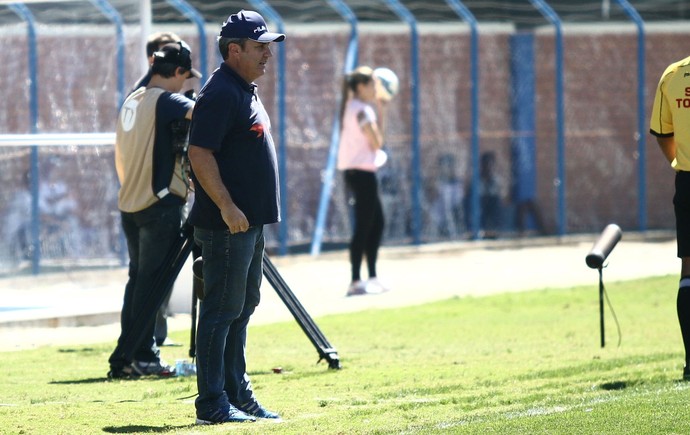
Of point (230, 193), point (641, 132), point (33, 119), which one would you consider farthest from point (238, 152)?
point (641, 132)

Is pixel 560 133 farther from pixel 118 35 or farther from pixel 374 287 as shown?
pixel 118 35

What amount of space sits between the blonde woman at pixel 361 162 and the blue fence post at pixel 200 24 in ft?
8.72

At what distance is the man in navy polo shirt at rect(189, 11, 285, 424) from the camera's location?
6.93 m

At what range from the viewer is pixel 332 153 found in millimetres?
17281

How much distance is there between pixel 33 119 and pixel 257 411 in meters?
7.50

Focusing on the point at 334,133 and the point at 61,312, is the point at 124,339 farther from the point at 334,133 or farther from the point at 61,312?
the point at 334,133

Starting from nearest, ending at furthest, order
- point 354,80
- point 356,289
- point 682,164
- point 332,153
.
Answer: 1. point 682,164
2. point 356,289
3. point 354,80
4. point 332,153

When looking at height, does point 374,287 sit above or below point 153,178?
below

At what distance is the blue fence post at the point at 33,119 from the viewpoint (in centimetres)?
1360

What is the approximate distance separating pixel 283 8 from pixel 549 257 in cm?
428

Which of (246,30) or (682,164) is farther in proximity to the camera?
(682,164)

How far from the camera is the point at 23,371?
9.20m

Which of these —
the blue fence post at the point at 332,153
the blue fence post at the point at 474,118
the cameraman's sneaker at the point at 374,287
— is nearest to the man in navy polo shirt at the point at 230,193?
the cameraman's sneaker at the point at 374,287

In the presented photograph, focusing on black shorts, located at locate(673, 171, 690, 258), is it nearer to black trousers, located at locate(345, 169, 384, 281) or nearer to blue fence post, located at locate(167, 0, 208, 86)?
black trousers, located at locate(345, 169, 384, 281)
